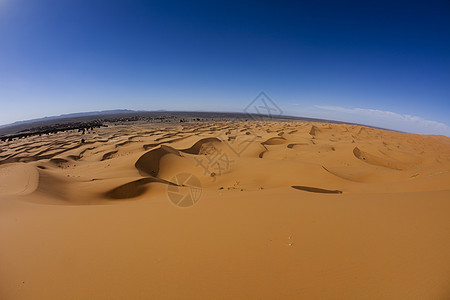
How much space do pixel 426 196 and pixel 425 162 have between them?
9.05 m

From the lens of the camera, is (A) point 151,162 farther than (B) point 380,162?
No

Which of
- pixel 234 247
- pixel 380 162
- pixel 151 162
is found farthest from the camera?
pixel 380 162

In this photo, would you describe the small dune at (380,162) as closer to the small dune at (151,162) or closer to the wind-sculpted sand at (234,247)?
the wind-sculpted sand at (234,247)

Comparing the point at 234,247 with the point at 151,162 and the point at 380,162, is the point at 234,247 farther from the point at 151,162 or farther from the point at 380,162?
the point at 380,162

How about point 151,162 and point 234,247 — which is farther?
point 151,162

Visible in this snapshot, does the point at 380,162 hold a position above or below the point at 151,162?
below

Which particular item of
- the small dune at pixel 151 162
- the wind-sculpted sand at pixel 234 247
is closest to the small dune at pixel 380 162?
the wind-sculpted sand at pixel 234 247

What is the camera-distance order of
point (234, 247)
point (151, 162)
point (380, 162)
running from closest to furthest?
point (234, 247) → point (151, 162) → point (380, 162)

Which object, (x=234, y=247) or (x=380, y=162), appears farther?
(x=380, y=162)

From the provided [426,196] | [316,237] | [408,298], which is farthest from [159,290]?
[426,196]

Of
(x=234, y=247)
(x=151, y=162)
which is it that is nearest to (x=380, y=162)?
(x=234, y=247)

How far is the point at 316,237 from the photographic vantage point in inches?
86.0

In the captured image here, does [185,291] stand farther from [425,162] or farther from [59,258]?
[425,162]

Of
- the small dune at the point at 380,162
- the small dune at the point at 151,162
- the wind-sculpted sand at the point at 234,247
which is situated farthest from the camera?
the small dune at the point at 380,162
